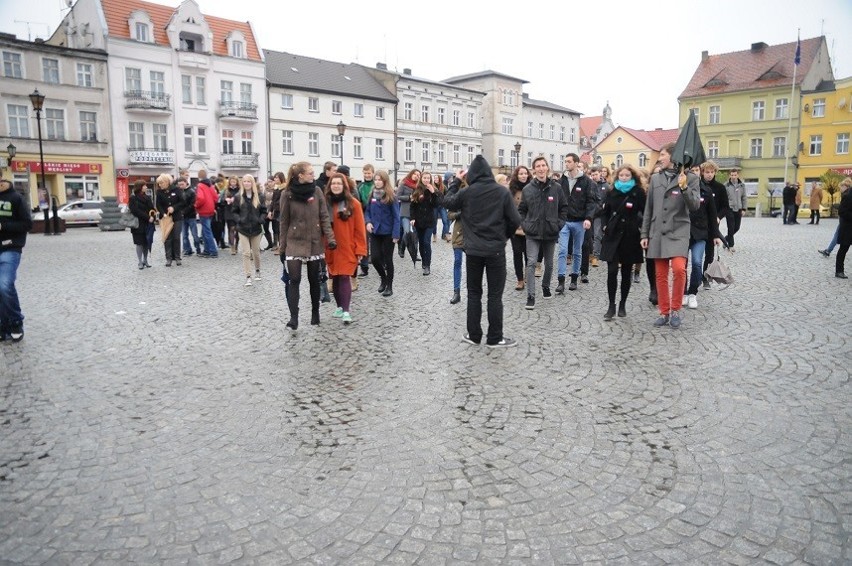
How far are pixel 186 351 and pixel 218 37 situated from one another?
4781cm

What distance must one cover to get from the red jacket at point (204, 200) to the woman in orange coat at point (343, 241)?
8.57 m

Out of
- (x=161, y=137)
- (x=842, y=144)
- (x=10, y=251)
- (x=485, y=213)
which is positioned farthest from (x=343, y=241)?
(x=842, y=144)

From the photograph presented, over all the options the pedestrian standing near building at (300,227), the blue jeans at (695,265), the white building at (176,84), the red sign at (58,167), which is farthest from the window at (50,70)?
the blue jeans at (695,265)

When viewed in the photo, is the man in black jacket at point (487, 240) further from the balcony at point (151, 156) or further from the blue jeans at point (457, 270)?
the balcony at point (151, 156)

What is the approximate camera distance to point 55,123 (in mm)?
40906

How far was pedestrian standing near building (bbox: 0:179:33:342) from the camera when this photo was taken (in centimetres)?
705

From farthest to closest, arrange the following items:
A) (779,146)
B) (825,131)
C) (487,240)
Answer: (779,146) < (825,131) < (487,240)

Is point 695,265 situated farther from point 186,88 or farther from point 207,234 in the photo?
point 186,88

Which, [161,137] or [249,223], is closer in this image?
[249,223]


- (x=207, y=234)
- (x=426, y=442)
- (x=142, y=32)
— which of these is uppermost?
(x=142, y=32)

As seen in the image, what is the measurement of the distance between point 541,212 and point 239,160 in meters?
42.3

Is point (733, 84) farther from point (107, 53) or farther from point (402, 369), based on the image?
point (402, 369)

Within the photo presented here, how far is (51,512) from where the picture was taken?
11.2ft

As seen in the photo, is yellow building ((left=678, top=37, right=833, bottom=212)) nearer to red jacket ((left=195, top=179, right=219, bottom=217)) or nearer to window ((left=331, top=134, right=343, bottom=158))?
window ((left=331, top=134, right=343, bottom=158))
